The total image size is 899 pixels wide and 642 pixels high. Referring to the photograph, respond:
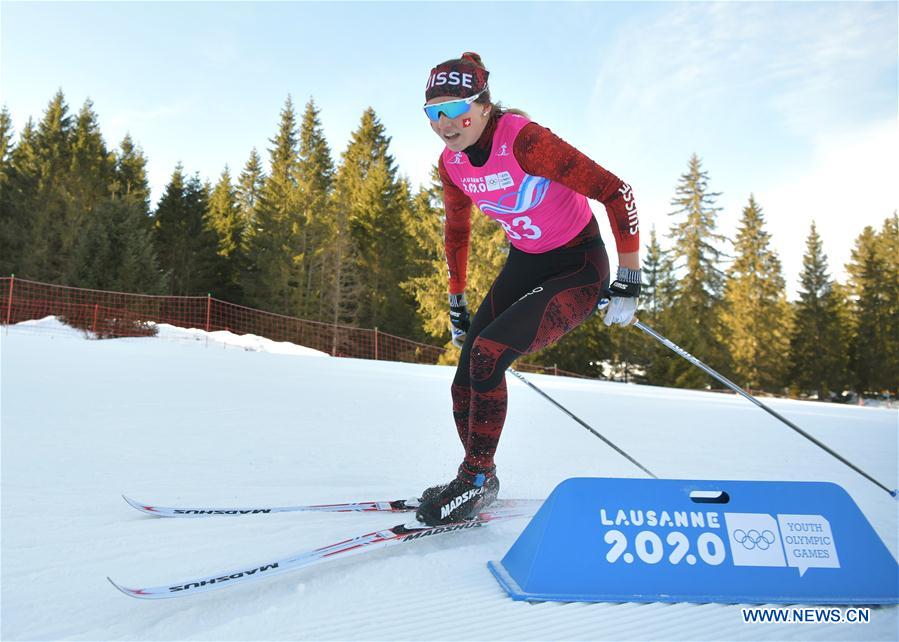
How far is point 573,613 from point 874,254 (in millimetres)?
43142

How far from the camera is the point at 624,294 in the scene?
2535mm

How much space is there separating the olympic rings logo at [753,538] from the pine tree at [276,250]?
2993cm

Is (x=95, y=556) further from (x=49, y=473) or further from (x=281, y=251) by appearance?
(x=281, y=251)

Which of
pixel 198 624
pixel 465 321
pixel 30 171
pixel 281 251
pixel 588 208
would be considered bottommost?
pixel 198 624

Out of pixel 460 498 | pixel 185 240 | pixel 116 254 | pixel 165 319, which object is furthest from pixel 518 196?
pixel 185 240

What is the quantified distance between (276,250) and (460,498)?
30604 mm

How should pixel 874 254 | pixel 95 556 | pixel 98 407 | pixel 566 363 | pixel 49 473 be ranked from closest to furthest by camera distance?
pixel 95 556, pixel 49 473, pixel 98 407, pixel 566 363, pixel 874 254

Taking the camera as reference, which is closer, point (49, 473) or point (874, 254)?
point (49, 473)

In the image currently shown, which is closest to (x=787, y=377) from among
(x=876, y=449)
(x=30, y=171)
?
(x=876, y=449)

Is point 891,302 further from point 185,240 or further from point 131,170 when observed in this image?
point 131,170

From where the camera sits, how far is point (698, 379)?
28031mm

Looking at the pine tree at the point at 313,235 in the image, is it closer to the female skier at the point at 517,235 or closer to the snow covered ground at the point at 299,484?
the snow covered ground at the point at 299,484

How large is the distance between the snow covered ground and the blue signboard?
81 mm

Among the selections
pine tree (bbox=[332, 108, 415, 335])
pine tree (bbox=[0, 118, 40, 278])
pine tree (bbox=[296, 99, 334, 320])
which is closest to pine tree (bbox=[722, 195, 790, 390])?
pine tree (bbox=[332, 108, 415, 335])
